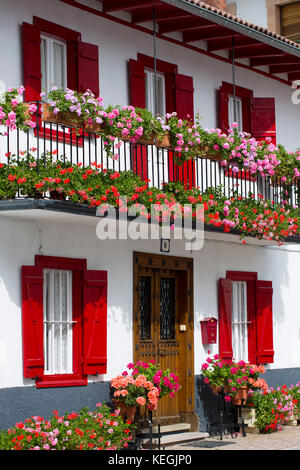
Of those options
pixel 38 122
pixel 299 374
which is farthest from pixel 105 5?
pixel 299 374

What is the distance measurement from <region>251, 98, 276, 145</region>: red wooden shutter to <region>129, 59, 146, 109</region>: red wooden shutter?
3465mm

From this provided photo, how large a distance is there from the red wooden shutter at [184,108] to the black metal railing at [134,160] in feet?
0.05

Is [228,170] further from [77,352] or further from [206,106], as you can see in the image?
[77,352]

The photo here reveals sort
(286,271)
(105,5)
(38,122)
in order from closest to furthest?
(38,122), (105,5), (286,271)

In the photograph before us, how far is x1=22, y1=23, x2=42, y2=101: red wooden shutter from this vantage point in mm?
12523

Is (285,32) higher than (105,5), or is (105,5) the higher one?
(285,32)

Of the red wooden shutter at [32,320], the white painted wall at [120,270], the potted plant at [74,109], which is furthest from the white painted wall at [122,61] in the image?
the red wooden shutter at [32,320]

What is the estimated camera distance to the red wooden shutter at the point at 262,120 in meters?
17.5

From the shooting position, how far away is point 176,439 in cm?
1395

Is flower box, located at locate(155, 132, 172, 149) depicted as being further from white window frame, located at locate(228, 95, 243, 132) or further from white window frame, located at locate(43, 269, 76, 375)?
white window frame, located at locate(228, 95, 243, 132)

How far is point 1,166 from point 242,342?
265 inches

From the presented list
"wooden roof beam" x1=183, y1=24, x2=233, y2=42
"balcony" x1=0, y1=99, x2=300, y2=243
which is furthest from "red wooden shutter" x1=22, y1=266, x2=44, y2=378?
"wooden roof beam" x1=183, y1=24, x2=233, y2=42

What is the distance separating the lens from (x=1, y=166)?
37.8ft

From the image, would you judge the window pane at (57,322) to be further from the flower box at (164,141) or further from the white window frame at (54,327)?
the flower box at (164,141)
